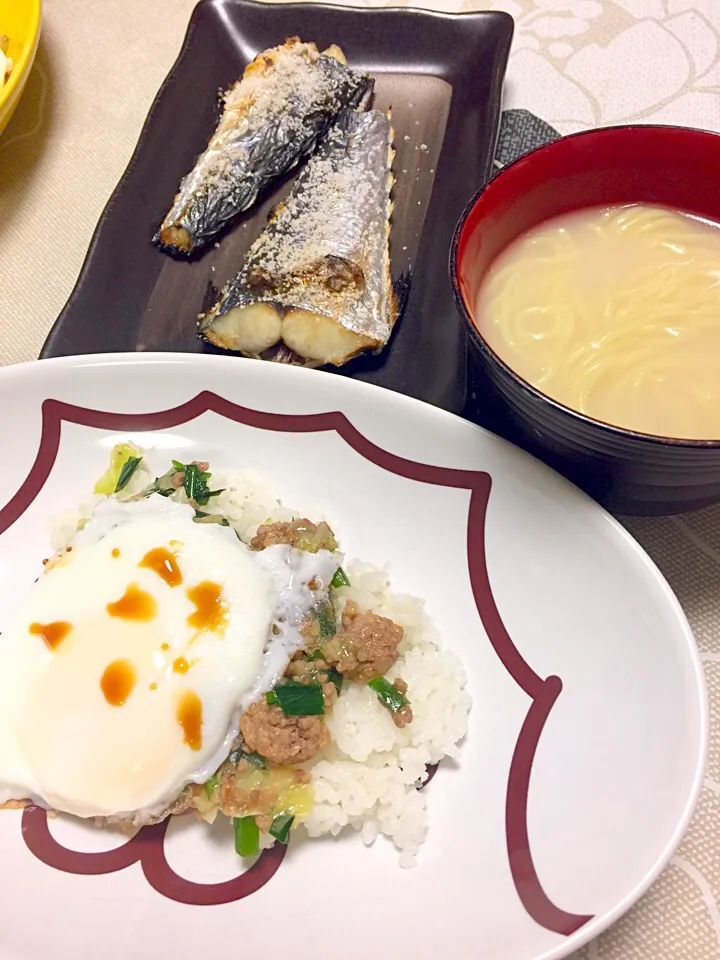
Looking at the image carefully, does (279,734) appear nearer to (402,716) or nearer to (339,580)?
(402,716)

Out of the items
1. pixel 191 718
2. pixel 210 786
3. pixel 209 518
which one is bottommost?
pixel 210 786

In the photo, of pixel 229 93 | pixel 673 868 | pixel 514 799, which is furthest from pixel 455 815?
pixel 229 93

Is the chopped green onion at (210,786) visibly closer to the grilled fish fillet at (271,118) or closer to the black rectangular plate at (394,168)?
the black rectangular plate at (394,168)

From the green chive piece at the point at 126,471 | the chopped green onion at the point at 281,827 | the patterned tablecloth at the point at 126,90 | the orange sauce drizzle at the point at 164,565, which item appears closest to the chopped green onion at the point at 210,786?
the chopped green onion at the point at 281,827

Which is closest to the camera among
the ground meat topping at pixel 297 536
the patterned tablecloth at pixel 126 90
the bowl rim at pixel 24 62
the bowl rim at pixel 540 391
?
the bowl rim at pixel 540 391

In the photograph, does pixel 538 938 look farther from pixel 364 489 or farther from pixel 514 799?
pixel 364 489

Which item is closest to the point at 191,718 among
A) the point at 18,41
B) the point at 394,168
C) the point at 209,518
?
the point at 209,518
